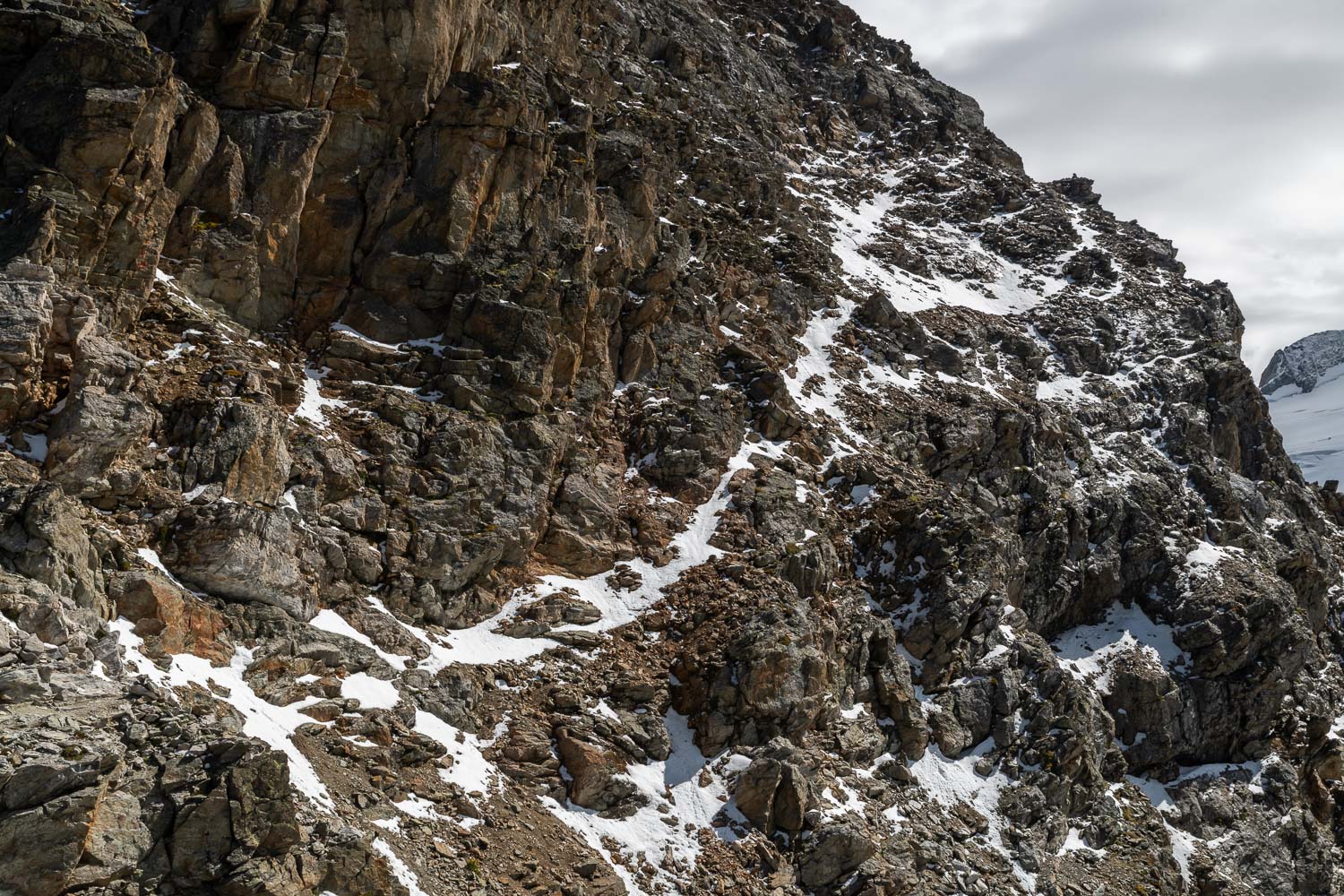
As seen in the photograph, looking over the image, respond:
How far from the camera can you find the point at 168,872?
14219mm

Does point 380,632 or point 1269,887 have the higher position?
point 380,632

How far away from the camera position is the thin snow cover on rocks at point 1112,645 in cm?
4294

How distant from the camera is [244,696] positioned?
63.2 feet

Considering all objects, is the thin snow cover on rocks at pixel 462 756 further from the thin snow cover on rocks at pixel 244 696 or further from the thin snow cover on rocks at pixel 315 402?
the thin snow cover on rocks at pixel 315 402

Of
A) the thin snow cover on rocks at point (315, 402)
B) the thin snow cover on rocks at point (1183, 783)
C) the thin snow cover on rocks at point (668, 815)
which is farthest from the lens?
the thin snow cover on rocks at point (1183, 783)

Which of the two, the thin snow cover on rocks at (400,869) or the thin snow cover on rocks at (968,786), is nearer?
the thin snow cover on rocks at (400,869)

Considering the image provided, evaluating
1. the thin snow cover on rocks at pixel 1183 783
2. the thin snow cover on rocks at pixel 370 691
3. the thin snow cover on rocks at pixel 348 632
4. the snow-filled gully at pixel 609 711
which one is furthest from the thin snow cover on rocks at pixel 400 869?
the thin snow cover on rocks at pixel 1183 783

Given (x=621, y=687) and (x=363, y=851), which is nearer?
(x=363, y=851)

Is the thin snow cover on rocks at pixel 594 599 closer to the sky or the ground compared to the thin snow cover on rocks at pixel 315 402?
closer to the ground

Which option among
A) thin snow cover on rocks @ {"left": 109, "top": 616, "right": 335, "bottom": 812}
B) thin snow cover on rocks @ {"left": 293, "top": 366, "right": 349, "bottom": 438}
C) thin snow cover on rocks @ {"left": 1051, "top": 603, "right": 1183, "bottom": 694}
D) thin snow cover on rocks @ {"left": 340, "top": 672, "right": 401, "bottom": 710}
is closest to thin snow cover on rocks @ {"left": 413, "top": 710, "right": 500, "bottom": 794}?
thin snow cover on rocks @ {"left": 340, "top": 672, "right": 401, "bottom": 710}

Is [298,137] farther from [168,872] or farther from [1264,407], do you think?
[1264,407]

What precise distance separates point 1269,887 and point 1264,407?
122 feet

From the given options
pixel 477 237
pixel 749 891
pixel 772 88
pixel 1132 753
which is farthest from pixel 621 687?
pixel 772 88

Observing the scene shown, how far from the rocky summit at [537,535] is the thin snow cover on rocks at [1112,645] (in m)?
0.25
